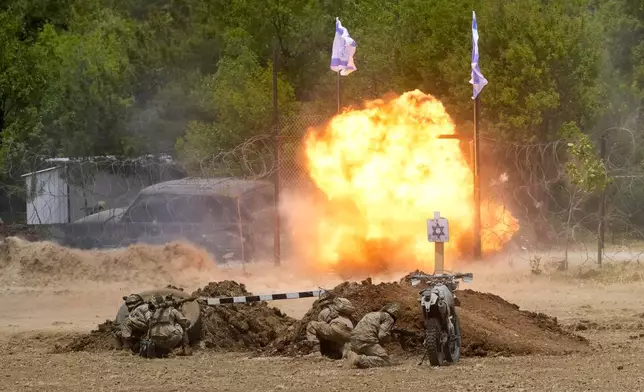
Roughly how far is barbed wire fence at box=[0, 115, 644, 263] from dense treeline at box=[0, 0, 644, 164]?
2.40 metres

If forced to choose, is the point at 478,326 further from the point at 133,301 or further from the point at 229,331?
the point at 133,301

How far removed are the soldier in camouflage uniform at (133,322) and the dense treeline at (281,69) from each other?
44.3 ft

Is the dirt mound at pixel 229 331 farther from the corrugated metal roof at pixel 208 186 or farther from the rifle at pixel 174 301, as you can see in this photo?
the corrugated metal roof at pixel 208 186

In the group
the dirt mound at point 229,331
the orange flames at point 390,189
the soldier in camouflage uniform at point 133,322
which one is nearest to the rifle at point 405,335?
the dirt mound at point 229,331

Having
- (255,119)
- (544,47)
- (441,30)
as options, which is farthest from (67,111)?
(544,47)

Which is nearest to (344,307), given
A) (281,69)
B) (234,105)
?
(234,105)

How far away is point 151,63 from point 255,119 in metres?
9.55

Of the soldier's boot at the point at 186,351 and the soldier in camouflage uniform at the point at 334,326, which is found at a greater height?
the soldier in camouflage uniform at the point at 334,326

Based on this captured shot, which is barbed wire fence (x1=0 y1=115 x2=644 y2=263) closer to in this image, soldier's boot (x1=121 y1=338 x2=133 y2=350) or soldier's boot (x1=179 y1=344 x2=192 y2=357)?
soldier's boot (x1=121 y1=338 x2=133 y2=350)

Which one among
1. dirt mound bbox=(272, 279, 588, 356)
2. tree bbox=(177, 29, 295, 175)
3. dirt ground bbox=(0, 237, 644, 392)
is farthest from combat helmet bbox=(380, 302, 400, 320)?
tree bbox=(177, 29, 295, 175)

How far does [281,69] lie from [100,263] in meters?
17.3

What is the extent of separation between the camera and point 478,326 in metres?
16.1

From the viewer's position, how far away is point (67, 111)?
3628 centimetres

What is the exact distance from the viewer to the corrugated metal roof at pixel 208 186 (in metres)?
25.6
